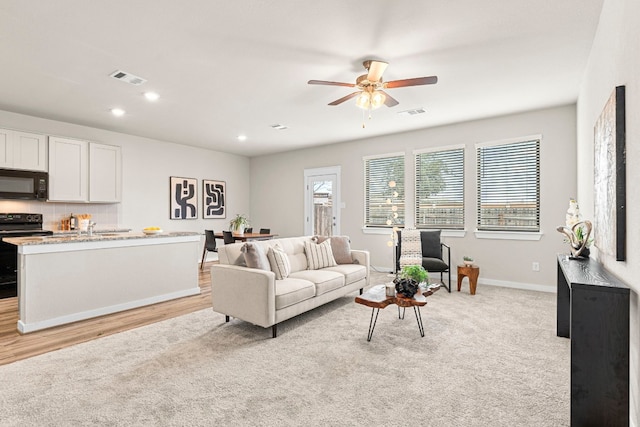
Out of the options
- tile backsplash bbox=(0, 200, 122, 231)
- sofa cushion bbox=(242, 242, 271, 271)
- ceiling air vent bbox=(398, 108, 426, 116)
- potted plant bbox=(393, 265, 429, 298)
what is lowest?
potted plant bbox=(393, 265, 429, 298)

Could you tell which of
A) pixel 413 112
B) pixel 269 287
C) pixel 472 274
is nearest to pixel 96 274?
pixel 269 287

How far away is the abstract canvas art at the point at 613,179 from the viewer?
1.88m

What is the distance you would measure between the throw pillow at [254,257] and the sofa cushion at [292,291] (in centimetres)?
25

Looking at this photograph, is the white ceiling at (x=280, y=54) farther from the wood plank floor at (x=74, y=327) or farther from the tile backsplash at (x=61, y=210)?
the wood plank floor at (x=74, y=327)

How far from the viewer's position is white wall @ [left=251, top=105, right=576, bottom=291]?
15.7 feet

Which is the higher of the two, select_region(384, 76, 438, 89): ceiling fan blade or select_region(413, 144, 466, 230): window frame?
select_region(384, 76, 438, 89): ceiling fan blade

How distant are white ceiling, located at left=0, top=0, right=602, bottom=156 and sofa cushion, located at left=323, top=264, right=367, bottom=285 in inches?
87.9

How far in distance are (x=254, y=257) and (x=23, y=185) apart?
398cm

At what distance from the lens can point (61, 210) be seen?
5570 millimetres

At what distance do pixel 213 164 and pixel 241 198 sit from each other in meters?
1.15

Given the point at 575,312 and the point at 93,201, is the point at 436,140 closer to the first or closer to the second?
the point at 575,312

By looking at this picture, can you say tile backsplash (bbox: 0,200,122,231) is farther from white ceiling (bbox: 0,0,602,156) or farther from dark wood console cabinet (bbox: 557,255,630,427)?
dark wood console cabinet (bbox: 557,255,630,427)

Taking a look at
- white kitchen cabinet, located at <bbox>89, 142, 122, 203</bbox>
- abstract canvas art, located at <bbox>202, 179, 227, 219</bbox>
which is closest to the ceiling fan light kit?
white kitchen cabinet, located at <bbox>89, 142, 122, 203</bbox>

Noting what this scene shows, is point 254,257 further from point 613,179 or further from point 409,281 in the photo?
point 613,179
